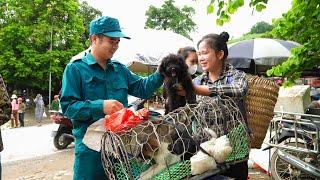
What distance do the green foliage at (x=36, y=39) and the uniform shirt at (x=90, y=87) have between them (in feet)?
93.5

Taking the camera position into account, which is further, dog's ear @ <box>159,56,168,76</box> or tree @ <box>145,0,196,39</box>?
tree @ <box>145,0,196,39</box>

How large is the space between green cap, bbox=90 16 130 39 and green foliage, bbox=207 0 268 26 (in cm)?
194

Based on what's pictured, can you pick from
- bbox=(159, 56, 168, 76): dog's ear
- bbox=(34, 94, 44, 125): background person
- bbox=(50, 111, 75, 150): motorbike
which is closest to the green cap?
bbox=(159, 56, 168, 76): dog's ear

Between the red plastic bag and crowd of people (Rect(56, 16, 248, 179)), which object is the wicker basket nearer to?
crowd of people (Rect(56, 16, 248, 179))

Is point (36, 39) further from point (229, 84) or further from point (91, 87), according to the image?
point (229, 84)

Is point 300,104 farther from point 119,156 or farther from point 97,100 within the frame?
point 119,156

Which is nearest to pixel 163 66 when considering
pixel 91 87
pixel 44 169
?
pixel 91 87

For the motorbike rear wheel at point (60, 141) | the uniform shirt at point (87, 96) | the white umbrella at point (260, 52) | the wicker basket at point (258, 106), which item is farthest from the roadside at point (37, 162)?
the uniform shirt at point (87, 96)

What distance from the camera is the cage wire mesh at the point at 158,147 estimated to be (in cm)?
197

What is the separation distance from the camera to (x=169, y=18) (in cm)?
4978

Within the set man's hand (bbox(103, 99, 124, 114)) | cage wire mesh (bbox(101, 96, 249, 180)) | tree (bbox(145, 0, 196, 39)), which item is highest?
tree (bbox(145, 0, 196, 39))

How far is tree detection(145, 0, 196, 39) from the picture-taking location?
4903 centimetres

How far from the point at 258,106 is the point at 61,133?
739 cm

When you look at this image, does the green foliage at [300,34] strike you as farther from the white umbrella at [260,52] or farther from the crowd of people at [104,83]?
the white umbrella at [260,52]
